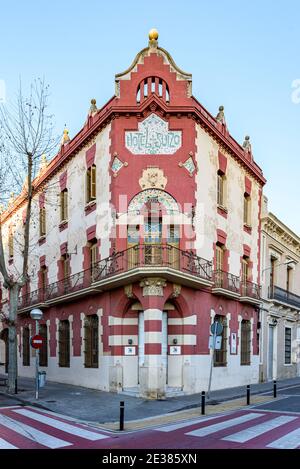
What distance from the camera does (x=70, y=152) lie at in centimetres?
2350

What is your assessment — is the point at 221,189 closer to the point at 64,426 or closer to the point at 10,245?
the point at 64,426

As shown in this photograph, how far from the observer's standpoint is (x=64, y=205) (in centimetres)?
2470

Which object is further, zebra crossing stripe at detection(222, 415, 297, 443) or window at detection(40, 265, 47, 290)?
window at detection(40, 265, 47, 290)

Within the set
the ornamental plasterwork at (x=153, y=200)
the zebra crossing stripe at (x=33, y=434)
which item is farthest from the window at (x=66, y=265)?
the zebra crossing stripe at (x=33, y=434)

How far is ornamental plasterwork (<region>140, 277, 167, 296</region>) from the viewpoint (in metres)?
17.3

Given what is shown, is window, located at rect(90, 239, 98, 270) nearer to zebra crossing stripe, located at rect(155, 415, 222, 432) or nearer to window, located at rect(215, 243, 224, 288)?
window, located at rect(215, 243, 224, 288)

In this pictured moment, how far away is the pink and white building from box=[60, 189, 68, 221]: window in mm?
1371

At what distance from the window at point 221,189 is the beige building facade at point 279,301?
190 inches

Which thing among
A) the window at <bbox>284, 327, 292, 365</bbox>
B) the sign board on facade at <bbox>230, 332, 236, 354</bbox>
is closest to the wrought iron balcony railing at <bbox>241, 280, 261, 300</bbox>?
the sign board on facade at <bbox>230, 332, 236, 354</bbox>

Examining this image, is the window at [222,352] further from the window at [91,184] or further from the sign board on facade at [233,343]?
the window at [91,184]

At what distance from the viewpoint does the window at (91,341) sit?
2059 cm

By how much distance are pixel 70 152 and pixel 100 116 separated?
3.63m
